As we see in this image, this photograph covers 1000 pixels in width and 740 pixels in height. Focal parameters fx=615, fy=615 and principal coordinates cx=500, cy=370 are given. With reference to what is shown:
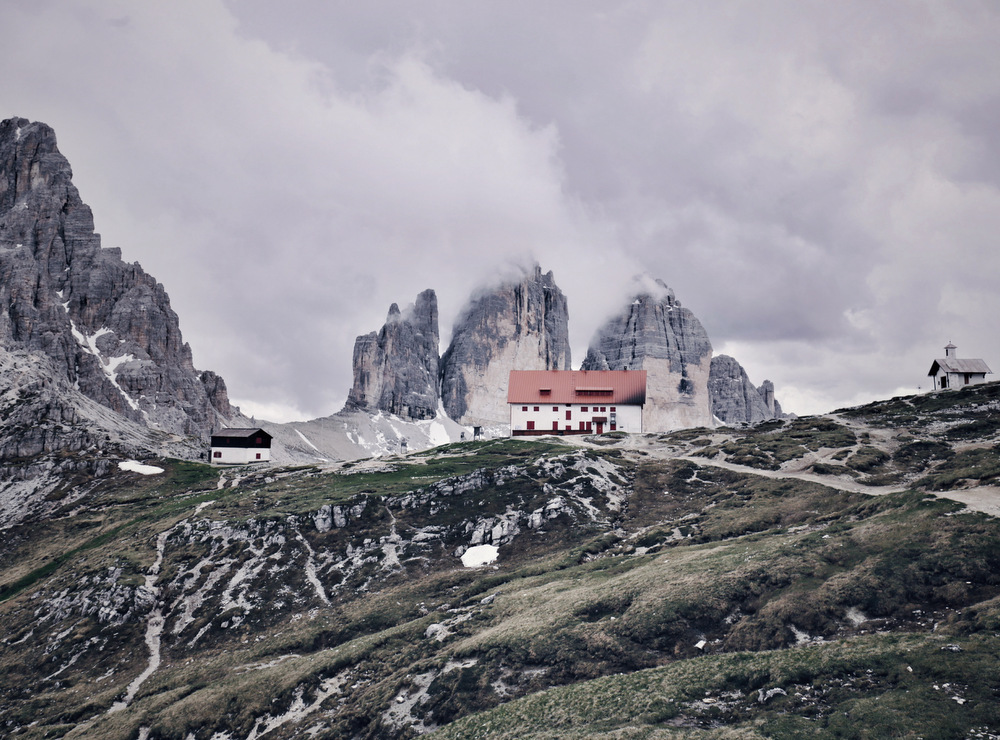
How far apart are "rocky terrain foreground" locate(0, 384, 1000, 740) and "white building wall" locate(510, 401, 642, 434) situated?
14726mm

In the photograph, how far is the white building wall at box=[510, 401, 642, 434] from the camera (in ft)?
333

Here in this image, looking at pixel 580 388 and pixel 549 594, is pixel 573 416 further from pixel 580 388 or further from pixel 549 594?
pixel 549 594

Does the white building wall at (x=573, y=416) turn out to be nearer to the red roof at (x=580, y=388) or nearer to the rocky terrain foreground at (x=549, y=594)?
the red roof at (x=580, y=388)

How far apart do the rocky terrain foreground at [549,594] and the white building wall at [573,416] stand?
14726 mm

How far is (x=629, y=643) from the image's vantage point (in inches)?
1266

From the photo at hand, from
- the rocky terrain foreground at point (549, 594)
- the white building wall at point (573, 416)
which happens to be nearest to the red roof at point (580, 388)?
the white building wall at point (573, 416)

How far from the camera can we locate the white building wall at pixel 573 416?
10144cm

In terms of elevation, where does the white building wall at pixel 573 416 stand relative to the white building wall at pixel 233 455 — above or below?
above

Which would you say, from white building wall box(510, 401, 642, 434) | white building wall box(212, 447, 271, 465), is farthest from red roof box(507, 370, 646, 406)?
white building wall box(212, 447, 271, 465)

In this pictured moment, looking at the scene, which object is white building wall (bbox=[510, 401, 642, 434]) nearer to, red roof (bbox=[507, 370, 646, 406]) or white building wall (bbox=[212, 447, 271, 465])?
red roof (bbox=[507, 370, 646, 406])

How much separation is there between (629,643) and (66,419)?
113 metres

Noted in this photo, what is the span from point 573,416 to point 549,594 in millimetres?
62202

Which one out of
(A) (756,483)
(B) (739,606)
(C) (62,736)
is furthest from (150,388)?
(B) (739,606)

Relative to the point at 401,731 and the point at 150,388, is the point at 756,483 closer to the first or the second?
the point at 401,731
